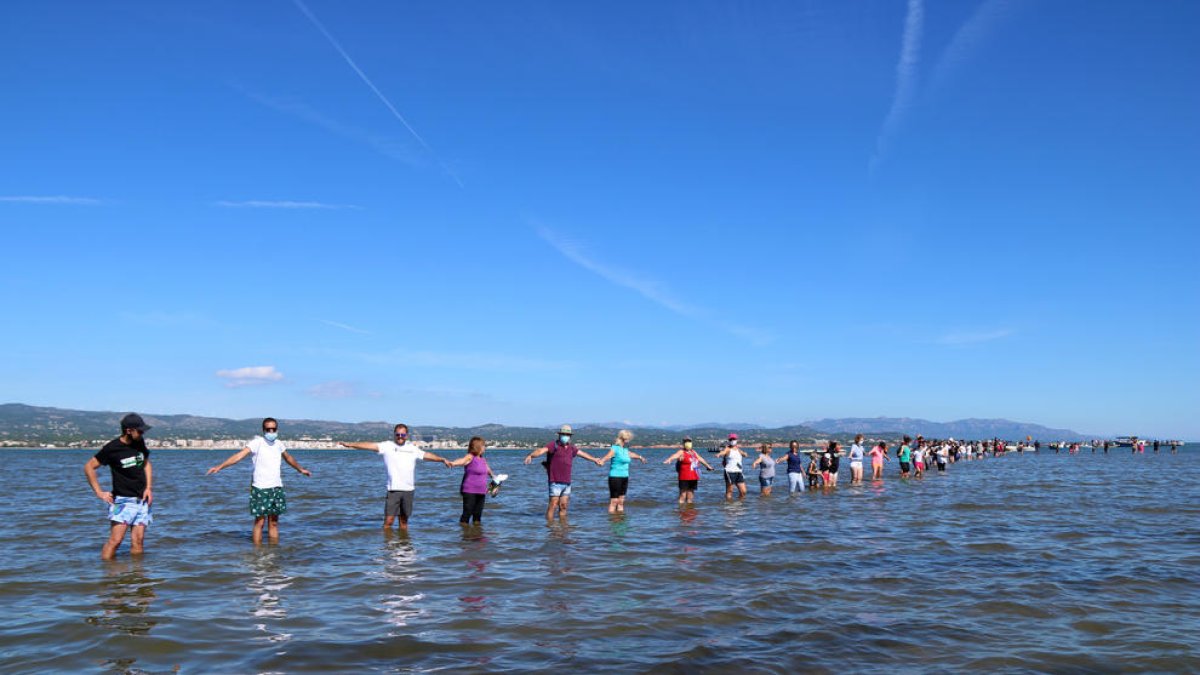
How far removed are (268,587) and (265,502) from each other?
375 centimetres

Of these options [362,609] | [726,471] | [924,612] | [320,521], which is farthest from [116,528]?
[726,471]

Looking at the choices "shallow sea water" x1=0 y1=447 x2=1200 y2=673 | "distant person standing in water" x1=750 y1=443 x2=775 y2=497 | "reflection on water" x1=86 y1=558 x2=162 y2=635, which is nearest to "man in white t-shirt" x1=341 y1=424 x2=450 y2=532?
"shallow sea water" x1=0 y1=447 x2=1200 y2=673

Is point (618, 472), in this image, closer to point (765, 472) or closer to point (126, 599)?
point (765, 472)

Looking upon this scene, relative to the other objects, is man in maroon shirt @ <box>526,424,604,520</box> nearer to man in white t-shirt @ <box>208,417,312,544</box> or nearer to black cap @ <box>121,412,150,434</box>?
man in white t-shirt @ <box>208,417,312,544</box>

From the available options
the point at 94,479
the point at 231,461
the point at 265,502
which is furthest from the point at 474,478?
the point at 94,479

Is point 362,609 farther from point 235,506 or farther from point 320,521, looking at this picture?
point 235,506

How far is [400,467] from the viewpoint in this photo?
1469cm

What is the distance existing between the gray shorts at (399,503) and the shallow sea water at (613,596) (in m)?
0.58

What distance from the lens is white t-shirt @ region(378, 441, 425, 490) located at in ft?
47.8

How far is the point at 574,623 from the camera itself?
8086mm

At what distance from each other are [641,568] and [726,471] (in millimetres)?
13257

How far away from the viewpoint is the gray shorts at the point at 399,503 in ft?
49.4

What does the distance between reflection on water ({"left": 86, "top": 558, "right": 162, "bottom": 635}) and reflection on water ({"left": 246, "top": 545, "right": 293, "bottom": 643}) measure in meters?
1.04

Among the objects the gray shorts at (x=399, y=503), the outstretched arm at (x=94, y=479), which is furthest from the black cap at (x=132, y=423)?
the gray shorts at (x=399, y=503)
